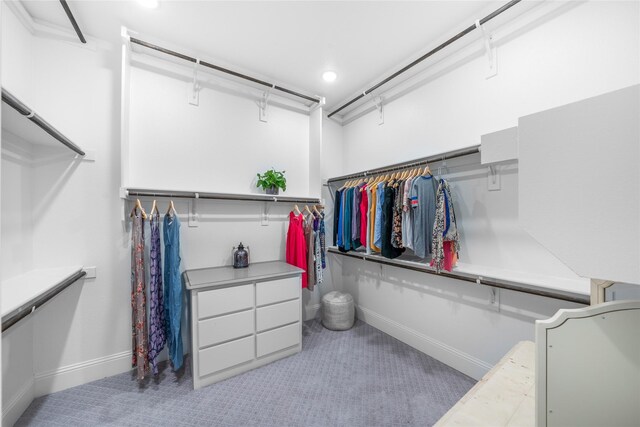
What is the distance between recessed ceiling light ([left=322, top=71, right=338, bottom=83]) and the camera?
2.46m

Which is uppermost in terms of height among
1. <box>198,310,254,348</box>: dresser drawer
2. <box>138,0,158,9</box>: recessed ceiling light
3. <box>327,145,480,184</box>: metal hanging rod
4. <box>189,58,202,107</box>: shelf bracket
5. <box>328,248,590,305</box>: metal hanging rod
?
<box>138,0,158,9</box>: recessed ceiling light

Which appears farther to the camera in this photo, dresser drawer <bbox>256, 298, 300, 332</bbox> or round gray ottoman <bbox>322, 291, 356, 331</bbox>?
round gray ottoman <bbox>322, 291, 356, 331</bbox>

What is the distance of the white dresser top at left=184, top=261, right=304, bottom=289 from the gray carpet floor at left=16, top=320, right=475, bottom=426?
779 millimetres

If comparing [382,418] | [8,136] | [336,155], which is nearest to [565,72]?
[336,155]

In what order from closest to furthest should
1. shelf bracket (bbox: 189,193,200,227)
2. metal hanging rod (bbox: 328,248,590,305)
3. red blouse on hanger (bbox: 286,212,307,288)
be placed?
metal hanging rod (bbox: 328,248,590,305)
shelf bracket (bbox: 189,193,200,227)
red blouse on hanger (bbox: 286,212,307,288)

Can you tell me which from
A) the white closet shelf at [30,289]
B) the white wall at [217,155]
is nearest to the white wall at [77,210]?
the white closet shelf at [30,289]

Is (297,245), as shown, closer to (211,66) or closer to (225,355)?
(225,355)

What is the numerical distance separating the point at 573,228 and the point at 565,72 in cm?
164

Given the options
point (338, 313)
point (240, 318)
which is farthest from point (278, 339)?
point (338, 313)

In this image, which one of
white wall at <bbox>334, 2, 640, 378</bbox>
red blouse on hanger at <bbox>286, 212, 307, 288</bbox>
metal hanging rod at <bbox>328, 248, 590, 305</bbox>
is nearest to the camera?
metal hanging rod at <bbox>328, 248, 590, 305</bbox>

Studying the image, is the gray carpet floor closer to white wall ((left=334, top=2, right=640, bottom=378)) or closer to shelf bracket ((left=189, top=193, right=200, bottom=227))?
white wall ((left=334, top=2, right=640, bottom=378))

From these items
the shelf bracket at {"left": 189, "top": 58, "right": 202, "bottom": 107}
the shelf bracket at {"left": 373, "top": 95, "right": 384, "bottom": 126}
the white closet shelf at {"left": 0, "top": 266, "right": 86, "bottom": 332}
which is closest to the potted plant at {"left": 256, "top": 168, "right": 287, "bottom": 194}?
the shelf bracket at {"left": 189, "top": 58, "right": 202, "bottom": 107}

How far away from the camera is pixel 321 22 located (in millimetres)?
1829

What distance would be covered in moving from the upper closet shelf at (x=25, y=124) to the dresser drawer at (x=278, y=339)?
197 centimetres
